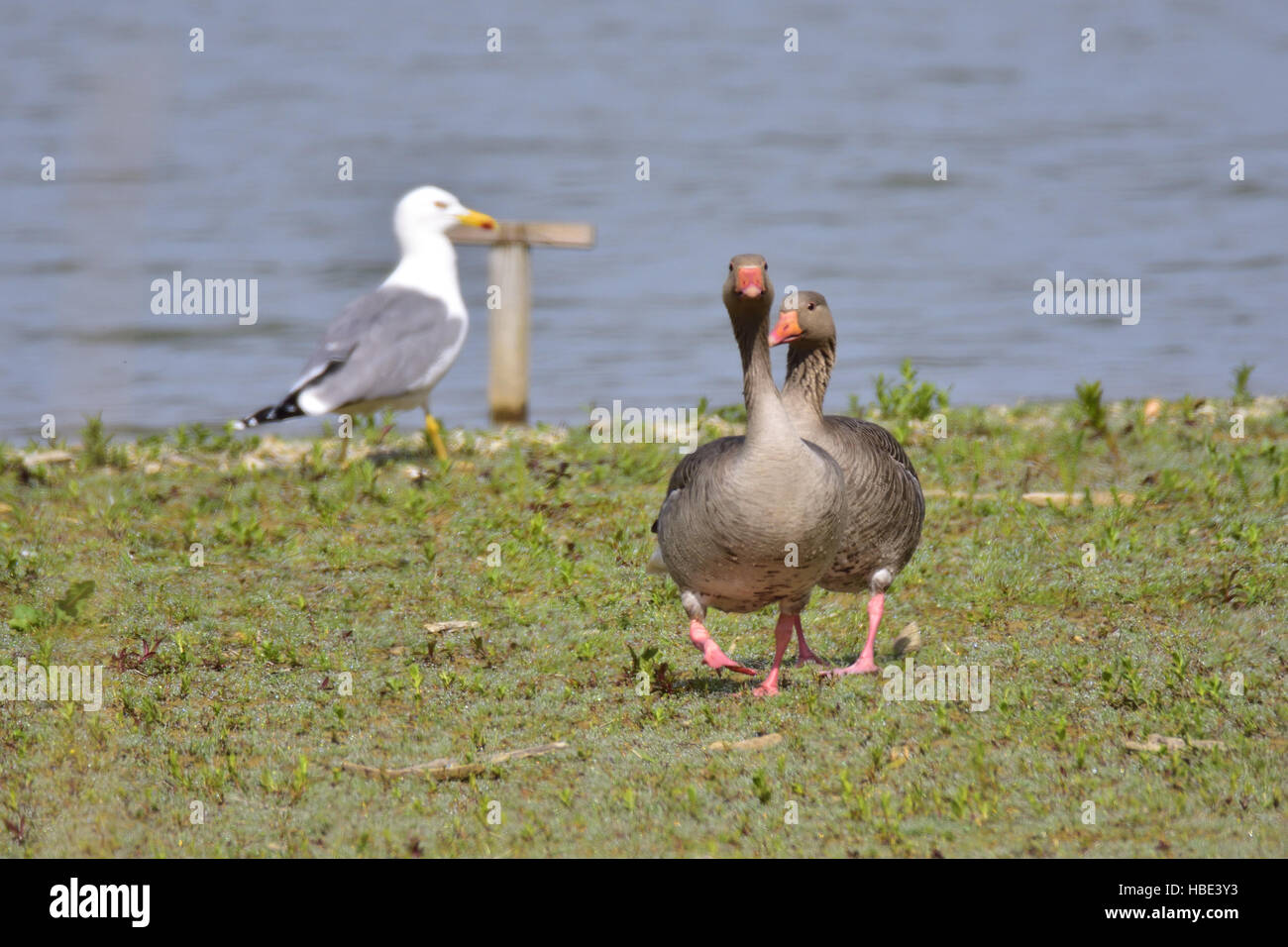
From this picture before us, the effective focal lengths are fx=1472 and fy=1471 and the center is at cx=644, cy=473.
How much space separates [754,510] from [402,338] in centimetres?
594

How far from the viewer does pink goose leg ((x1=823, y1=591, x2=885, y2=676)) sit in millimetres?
6504

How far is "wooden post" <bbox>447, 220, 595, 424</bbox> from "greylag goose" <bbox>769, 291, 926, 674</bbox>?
5.40 m

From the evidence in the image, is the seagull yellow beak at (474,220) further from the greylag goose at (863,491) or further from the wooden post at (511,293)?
the greylag goose at (863,491)

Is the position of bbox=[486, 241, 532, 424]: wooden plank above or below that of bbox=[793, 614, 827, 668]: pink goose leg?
above

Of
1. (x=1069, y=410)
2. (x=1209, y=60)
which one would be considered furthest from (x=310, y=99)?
(x=1069, y=410)

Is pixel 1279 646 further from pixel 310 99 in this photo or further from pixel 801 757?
pixel 310 99

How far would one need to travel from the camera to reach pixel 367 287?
21.5 m
